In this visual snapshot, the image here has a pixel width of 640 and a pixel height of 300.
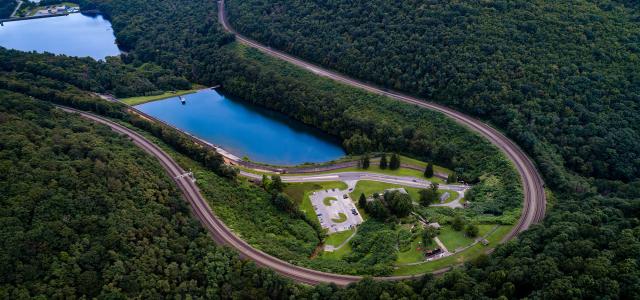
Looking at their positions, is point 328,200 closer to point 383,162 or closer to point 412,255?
point 383,162

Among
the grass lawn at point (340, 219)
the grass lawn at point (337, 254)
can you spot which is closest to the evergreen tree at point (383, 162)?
the grass lawn at point (340, 219)

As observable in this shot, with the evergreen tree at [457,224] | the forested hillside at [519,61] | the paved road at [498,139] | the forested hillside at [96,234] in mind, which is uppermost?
the forested hillside at [519,61]

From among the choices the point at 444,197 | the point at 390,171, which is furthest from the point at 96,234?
the point at 444,197

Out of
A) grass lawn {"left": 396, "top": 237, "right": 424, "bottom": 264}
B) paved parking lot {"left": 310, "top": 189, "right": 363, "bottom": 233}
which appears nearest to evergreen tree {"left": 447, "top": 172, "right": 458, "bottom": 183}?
paved parking lot {"left": 310, "top": 189, "right": 363, "bottom": 233}

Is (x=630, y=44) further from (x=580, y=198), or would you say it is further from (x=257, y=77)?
(x=257, y=77)

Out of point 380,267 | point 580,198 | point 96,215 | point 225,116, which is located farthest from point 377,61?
point 96,215

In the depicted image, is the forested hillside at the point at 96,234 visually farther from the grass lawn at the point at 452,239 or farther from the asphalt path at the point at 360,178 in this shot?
the grass lawn at the point at 452,239

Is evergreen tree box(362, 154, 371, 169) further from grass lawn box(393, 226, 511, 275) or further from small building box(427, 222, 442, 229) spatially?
grass lawn box(393, 226, 511, 275)
